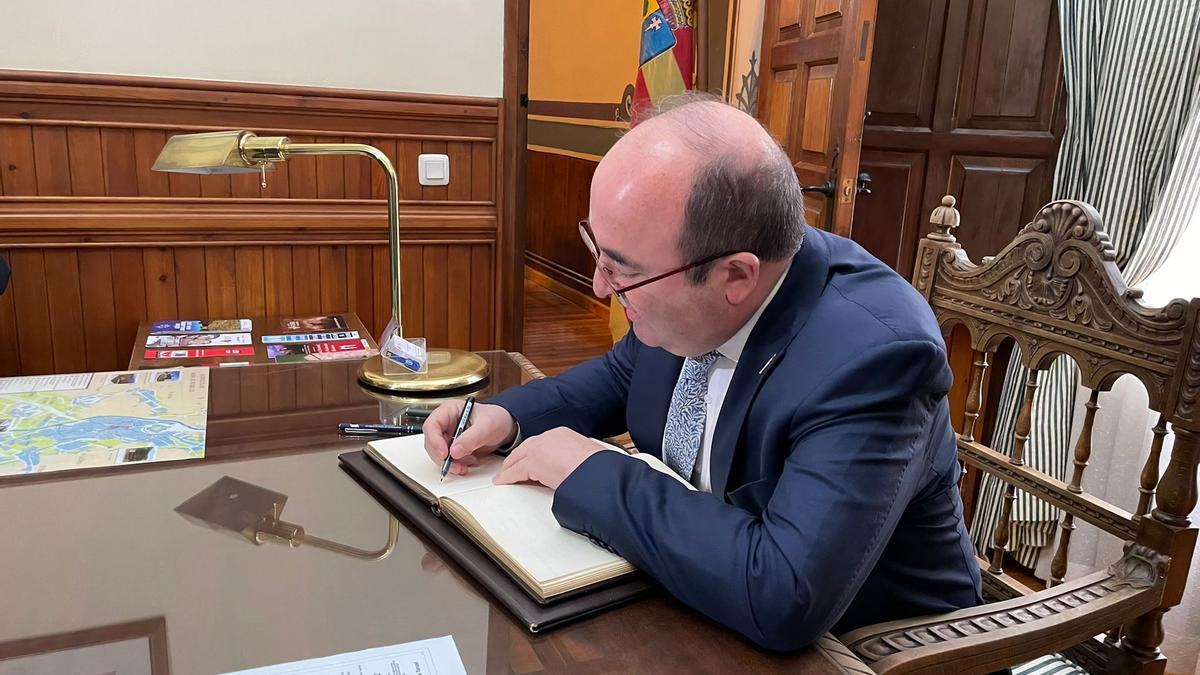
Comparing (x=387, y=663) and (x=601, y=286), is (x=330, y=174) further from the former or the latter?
(x=387, y=663)

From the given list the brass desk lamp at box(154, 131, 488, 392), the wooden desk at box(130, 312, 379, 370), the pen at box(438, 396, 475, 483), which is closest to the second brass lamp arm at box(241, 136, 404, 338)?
the brass desk lamp at box(154, 131, 488, 392)

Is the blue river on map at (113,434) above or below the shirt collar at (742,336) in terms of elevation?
below

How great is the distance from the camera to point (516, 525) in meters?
0.89

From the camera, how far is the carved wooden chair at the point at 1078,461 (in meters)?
0.92

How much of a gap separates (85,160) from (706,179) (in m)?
1.98

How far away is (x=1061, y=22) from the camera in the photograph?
2.62 m

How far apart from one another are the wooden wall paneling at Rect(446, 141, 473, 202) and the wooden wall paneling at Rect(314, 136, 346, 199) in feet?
1.01

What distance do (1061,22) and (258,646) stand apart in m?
2.80

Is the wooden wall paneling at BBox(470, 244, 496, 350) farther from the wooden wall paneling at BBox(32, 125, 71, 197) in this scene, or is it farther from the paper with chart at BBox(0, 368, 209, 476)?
the paper with chart at BBox(0, 368, 209, 476)

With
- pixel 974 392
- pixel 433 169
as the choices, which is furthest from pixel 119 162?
pixel 974 392

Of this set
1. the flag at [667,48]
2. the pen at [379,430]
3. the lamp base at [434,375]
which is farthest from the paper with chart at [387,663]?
the flag at [667,48]

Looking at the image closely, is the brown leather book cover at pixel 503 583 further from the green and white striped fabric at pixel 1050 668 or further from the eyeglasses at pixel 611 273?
the green and white striped fabric at pixel 1050 668

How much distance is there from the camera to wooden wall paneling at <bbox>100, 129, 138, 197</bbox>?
222 centimetres

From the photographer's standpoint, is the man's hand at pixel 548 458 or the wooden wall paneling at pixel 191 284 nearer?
the man's hand at pixel 548 458
